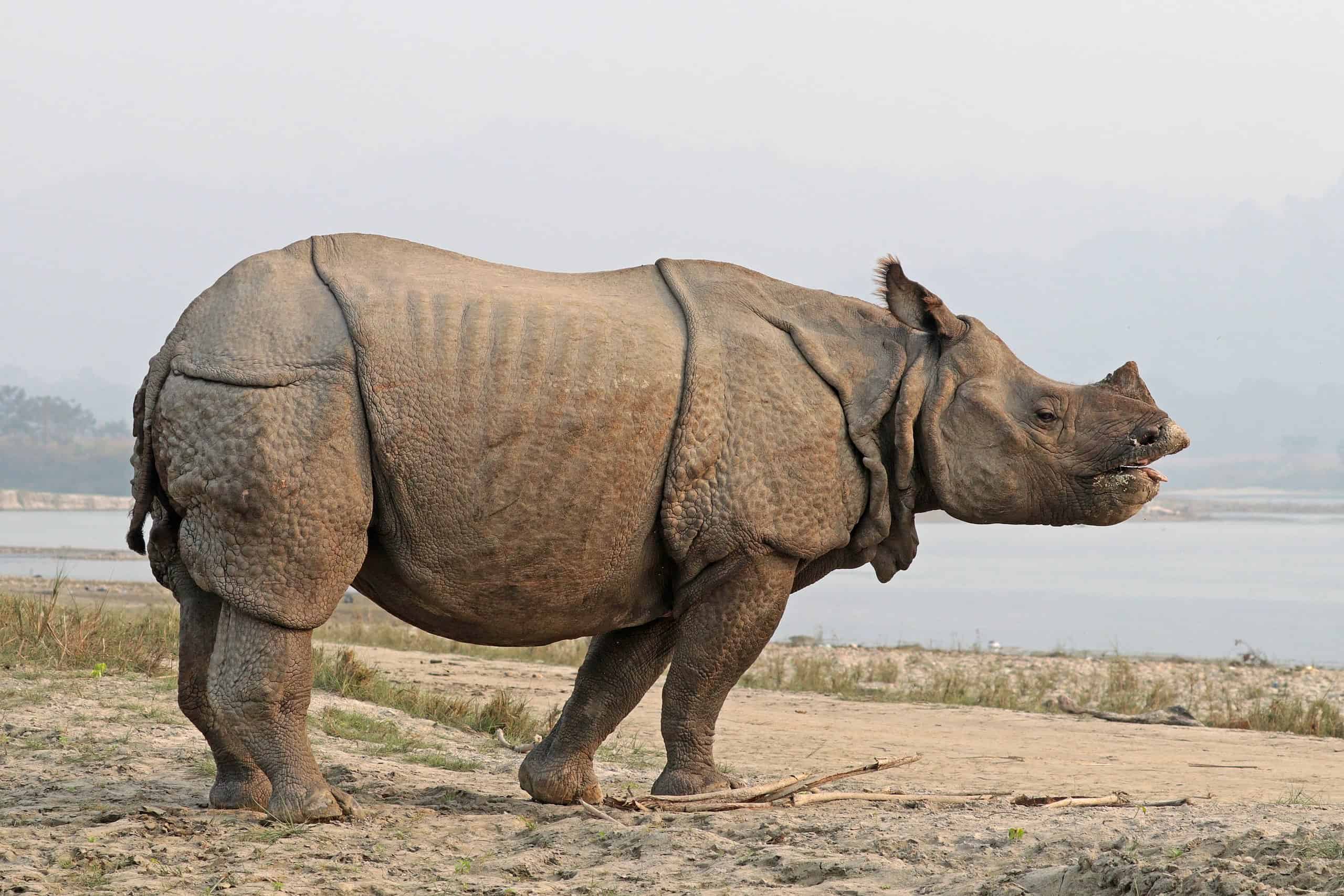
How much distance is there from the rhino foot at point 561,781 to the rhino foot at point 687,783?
13.4 inches

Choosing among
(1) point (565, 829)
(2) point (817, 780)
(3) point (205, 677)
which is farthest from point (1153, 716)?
(3) point (205, 677)

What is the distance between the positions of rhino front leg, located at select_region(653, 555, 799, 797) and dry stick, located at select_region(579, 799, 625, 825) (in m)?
0.35

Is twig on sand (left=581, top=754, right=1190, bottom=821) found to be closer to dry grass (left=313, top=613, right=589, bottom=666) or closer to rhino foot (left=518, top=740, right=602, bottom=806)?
rhino foot (left=518, top=740, right=602, bottom=806)

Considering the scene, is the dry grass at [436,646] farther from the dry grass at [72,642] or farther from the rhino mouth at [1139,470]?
the rhino mouth at [1139,470]

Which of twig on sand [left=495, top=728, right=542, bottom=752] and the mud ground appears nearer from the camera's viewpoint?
the mud ground

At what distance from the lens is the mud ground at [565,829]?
496 centimetres

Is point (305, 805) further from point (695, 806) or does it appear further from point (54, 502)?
point (54, 502)

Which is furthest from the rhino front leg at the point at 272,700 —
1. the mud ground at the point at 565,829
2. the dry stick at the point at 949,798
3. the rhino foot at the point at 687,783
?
the dry stick at the point at 949,798

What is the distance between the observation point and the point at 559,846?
5.75 meters

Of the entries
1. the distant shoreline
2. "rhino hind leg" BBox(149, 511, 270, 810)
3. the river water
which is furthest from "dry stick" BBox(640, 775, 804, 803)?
the distant shoreline

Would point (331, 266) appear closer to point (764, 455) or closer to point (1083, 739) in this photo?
point (764, 455)

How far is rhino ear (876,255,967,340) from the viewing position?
21.6ft

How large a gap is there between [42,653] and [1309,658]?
18691mm

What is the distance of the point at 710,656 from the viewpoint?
6301 mm
